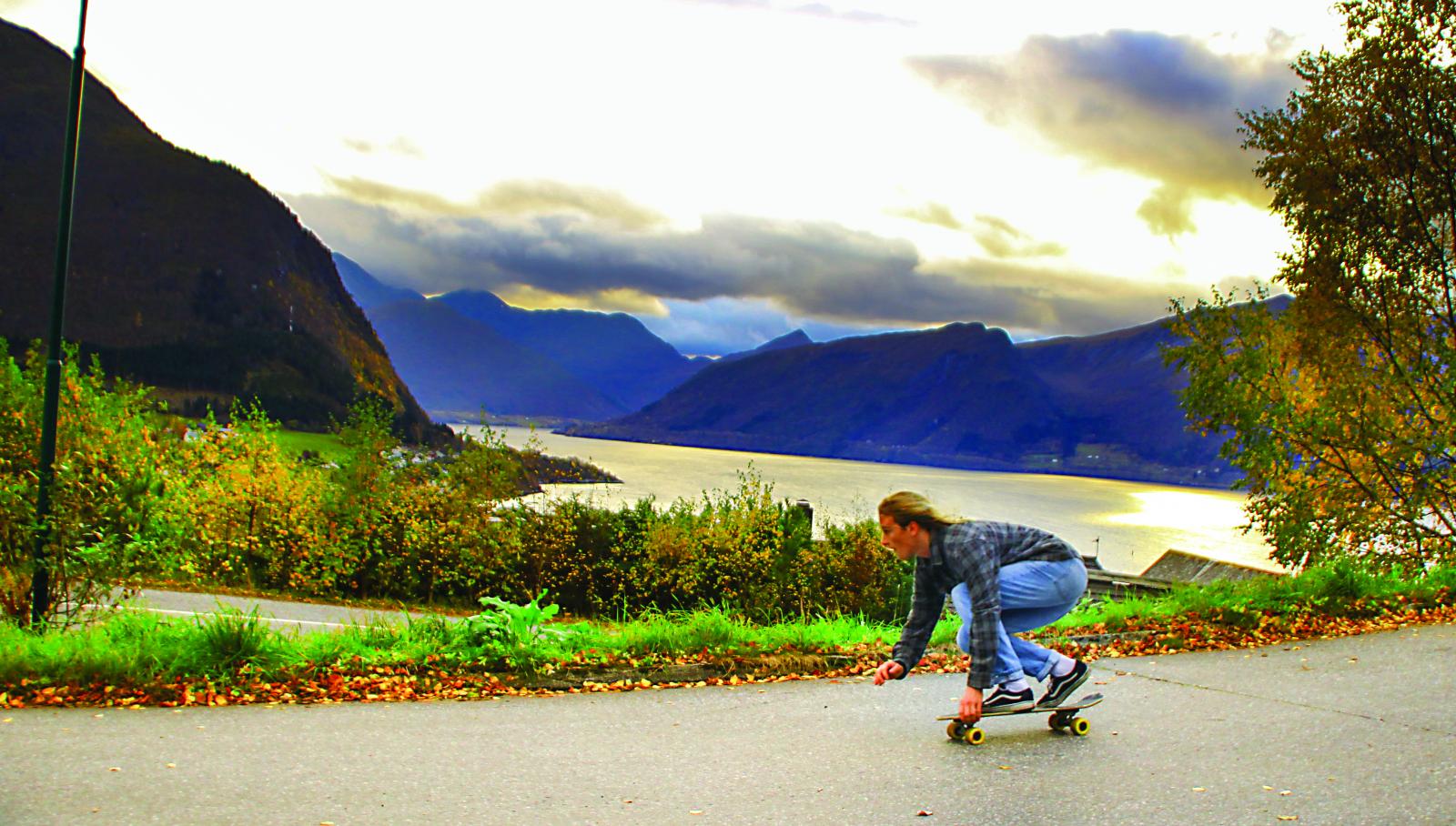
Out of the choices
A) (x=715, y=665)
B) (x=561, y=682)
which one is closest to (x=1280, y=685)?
(x=715, y=665)

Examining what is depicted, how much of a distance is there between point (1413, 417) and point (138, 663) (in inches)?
612

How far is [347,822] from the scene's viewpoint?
4379 millimetres

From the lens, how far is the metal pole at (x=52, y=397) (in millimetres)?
8461

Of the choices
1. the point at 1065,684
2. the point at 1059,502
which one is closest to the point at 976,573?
the point at 1065,684

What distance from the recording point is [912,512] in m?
5.48

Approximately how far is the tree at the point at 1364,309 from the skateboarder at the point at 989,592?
8.52 meters

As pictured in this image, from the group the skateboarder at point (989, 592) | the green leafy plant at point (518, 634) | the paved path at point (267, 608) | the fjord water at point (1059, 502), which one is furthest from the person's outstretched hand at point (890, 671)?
the fjord water at point (1059, 502)

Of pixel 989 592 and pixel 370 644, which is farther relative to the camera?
pixel 370 644

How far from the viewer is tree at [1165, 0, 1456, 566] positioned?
1391 cm

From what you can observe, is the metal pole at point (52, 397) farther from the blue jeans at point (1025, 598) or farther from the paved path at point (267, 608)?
the blue jeans at point (1025, 598)

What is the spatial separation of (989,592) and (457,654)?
A: 12.3ft

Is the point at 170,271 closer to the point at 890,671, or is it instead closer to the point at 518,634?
the point at 518,634

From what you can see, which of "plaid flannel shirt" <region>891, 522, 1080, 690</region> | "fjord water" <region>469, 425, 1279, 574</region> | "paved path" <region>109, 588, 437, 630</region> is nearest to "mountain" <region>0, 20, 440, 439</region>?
"fjord water" <region>469, 425, 1279, 574</region>

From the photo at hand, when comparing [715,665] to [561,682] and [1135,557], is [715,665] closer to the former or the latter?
[561,682]
